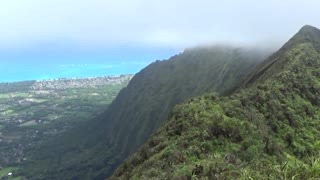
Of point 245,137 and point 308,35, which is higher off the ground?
point 308,35

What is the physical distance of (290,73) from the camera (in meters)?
94.9

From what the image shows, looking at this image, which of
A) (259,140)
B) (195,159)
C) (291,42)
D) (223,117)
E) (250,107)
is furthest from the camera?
(291,42)

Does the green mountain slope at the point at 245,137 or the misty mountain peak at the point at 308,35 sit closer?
the green mountain slope at the point at 245,137

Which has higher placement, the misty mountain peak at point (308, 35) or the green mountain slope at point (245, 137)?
the misty mountain peak at point (308, 35)

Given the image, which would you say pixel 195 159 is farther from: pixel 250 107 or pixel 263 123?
pixel 250 107

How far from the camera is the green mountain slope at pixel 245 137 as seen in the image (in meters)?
50.1

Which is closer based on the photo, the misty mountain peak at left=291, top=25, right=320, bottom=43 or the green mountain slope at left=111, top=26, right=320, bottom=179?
the green mountain slope at left=111, top=26, right=320, bottom=179

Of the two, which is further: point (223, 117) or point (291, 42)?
point (291, 42)

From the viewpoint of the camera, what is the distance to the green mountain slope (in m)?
50.1

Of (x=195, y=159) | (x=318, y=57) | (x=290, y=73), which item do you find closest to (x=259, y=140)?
(x=195, y=159)

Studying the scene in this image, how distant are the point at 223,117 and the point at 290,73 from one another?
29.3 metres

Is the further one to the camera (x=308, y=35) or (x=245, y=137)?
(x=308, y=35)

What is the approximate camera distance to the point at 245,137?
2549 inches

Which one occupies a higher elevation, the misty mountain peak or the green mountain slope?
the misty mountain peak
